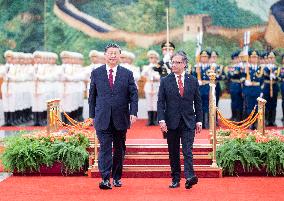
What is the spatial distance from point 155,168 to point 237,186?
4.66 feet

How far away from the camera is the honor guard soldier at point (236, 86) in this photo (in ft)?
57.1

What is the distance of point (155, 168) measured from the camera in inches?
426

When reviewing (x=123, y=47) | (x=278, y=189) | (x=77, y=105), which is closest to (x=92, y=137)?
(x=278, y=189)

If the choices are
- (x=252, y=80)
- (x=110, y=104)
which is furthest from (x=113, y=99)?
(x=252, y=80)

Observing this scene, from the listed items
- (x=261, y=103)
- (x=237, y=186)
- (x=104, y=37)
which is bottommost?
(x=237, y=186)

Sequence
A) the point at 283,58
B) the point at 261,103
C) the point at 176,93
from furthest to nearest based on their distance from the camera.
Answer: the point at 283,58 → the point at 261,103 → the point at 176,93

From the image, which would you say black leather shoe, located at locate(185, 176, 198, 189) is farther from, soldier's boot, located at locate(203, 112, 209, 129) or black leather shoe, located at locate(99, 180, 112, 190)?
soldier's boot, located at locate(203, 112, 209, 129)

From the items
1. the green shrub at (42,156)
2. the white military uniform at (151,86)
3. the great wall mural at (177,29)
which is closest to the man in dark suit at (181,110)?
the green shrub at (42,156)

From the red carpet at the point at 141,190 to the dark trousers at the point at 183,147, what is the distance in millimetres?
226

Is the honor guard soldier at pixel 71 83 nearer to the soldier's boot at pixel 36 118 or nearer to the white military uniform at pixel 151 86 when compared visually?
the soldier's boot at pixel 36 118

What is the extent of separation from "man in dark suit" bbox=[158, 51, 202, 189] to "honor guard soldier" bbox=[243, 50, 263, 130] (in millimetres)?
7453

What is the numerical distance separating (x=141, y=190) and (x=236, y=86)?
860cm

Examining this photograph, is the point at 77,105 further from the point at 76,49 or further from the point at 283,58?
the point at 283,58

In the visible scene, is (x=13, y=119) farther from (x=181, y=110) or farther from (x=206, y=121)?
(x=181, y=110)
